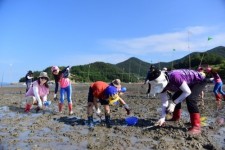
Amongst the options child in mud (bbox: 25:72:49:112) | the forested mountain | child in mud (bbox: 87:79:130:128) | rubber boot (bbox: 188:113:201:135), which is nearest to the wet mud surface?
rubber boot (bbox: 188:113:201:135)

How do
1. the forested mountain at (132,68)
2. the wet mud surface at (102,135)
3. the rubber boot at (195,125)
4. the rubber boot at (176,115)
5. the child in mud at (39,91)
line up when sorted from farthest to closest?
the forested mountain at (132,68), the child in mud at (39,91), the rubber boot at (176,115), the rubber boot at (195,125), the wet mud surface at (102,135)

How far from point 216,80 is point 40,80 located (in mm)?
7996

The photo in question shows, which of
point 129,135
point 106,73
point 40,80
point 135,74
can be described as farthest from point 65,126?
point 135,74

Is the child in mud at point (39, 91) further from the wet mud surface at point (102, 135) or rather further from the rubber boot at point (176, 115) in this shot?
the rubber boot at point (176, 115)

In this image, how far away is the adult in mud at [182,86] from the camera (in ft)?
26.6

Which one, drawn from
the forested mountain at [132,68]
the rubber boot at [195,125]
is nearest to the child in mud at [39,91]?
the rubber boot at [195,125]

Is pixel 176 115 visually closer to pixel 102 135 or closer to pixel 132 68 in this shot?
pixel 102 135

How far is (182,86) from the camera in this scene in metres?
8.13

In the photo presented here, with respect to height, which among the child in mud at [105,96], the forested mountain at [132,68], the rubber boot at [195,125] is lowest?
the rubber boot at [195,125]

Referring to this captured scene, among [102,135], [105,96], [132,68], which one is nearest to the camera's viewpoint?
[102,135]

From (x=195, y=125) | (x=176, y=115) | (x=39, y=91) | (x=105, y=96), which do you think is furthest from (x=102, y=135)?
(x=39, y=91)

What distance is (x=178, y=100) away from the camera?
8.20m

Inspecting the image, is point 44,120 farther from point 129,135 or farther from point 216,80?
point 216,80

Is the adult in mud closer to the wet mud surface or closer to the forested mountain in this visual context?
the wet mud surface
